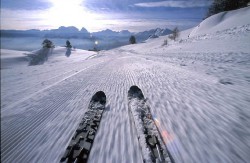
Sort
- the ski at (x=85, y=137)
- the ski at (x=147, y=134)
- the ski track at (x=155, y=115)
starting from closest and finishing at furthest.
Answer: the ski at (x=147, y=134) → the ski track at (x=155, y=115) → the ski at (x=85, y=137)

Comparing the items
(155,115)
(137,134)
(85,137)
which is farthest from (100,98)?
(137,134)

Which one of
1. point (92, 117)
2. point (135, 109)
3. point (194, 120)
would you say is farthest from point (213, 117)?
point (92, 117)

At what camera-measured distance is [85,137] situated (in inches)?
211

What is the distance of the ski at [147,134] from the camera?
Answer: 166 inches

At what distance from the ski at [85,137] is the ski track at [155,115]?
230mm

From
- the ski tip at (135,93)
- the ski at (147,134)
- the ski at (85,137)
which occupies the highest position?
the ski tip at (135,93)

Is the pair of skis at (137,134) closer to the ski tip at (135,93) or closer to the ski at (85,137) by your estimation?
the ski at (85,137)

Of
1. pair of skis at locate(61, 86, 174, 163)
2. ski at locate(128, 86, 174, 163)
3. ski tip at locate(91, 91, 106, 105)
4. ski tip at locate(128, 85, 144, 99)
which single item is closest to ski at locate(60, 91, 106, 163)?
pair of skis at locate(61, 86, 174, 163)

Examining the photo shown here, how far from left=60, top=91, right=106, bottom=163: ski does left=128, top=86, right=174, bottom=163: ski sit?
145 centimetres

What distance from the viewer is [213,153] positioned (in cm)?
403

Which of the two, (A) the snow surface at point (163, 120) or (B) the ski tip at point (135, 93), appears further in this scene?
(B) the ski tip at point (135, 93)

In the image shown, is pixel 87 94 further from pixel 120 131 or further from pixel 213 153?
pixel 213 153

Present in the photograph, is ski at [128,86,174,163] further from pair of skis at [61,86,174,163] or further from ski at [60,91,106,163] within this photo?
ski at [60,91,106,163]

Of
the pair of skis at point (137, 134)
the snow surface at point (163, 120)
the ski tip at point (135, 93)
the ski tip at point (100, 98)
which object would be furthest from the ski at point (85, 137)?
the ski tip at point (135, 93)
